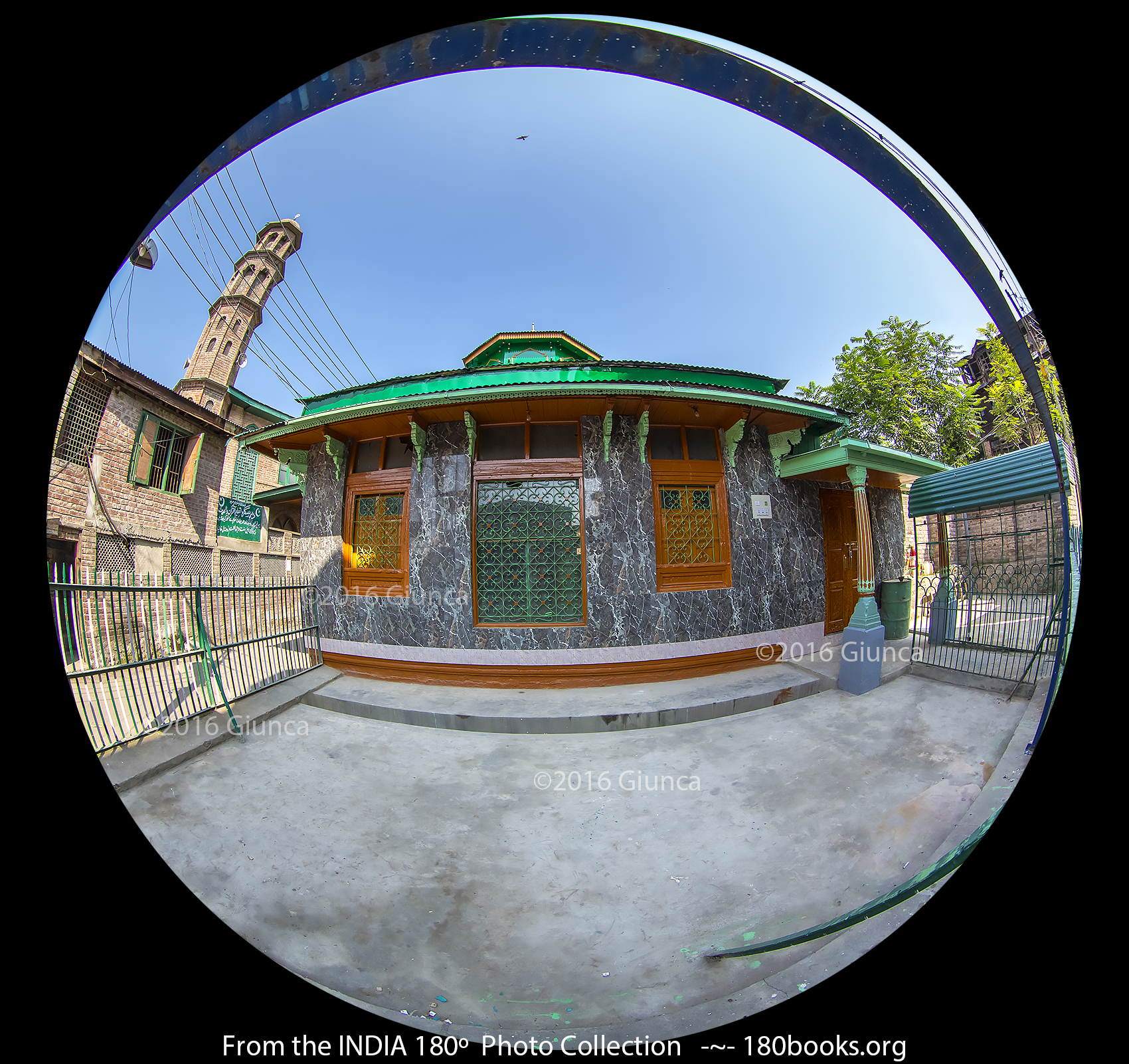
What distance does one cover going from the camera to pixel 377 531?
131cm

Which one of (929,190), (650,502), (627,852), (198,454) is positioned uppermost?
(929,190)

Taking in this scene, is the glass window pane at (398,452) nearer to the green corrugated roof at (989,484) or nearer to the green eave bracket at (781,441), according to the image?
the green eave bracket at (781,441)

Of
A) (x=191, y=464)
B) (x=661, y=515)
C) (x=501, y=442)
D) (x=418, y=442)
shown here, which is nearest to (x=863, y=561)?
(x=661, y=515)

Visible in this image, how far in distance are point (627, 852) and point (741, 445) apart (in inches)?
45.5

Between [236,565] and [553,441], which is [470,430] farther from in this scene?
[236,565]

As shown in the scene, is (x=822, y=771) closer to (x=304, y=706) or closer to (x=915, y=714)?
(x=915, y=714)

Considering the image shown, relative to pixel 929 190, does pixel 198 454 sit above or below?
below

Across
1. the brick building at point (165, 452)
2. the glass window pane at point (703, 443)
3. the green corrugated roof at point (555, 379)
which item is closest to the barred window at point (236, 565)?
the brick building at point (165, 452)

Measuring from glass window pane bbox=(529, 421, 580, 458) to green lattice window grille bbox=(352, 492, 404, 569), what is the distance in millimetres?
424

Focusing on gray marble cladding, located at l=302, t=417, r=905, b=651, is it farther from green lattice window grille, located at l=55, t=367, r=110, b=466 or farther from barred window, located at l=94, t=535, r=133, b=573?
green lattice window grille, located at l=55, t=367, r=110, b=466

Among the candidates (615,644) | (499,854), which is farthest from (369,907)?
(615,644)

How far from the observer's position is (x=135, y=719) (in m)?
1.10

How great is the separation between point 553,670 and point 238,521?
96cm

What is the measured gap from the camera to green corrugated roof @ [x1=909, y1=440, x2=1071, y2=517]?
1.10 metres
